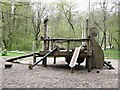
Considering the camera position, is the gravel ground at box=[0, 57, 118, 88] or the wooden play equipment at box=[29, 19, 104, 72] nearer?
the gravel ground at box=[0, 57, 118, 88]

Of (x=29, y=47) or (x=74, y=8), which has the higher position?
(x=74, y=8)

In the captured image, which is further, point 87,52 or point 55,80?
point 87,52

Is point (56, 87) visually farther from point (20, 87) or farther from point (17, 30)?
point (17, 30)

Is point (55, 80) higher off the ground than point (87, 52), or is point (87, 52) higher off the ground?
point (87, 52)

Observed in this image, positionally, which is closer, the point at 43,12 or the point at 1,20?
the point at 1,20

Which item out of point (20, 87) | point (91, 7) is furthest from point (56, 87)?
point (91, 7)

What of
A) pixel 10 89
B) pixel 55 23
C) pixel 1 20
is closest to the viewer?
pixel 10 89

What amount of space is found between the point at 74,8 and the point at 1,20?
7325mm

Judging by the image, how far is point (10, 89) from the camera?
12.7ft

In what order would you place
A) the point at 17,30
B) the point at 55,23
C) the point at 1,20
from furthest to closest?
the point at 55,23, the point at 17,30, the point at 1,20

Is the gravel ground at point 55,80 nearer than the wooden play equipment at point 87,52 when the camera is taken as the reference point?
Yes

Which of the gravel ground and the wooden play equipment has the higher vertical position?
the wooden play equipment

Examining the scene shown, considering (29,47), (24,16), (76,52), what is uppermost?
(24,16)

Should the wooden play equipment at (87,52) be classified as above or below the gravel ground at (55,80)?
above
